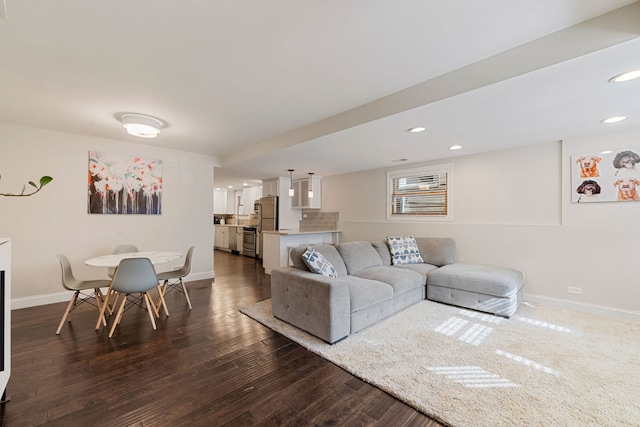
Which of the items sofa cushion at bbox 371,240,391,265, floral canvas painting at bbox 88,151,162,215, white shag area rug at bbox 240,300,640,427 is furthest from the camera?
sofa cushion at bbox 371,240,391,265

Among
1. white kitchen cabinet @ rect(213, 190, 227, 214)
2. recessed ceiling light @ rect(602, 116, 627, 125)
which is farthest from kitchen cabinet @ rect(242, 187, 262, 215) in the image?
recessed ceiling light @ rect(602, 116, 627, 125)

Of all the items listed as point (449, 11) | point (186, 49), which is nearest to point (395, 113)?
point (449, 11)

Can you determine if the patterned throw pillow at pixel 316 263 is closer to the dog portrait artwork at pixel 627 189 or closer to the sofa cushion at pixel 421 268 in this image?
the sofa cushion at pixel 421 268

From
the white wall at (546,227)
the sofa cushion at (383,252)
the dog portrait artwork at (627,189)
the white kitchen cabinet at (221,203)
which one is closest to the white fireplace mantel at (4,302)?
the sofa cushion at (383,252)

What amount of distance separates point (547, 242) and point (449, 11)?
3.59m

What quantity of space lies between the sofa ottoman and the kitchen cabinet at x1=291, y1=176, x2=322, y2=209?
373cm

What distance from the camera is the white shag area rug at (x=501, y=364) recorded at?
5.37ft

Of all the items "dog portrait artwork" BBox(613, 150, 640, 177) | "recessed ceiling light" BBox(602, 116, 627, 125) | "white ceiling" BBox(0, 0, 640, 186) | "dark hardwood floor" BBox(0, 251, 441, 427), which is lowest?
"dark hardwood floor" BBox(0, 251, 441, 427)

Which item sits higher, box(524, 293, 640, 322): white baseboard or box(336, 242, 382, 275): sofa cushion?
box(336, 242, 382, 275): sofa cushion

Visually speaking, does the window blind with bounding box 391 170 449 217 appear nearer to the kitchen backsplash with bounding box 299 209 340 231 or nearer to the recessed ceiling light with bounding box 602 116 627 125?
the kitchen backsplash with bounding box 299 209 340 231

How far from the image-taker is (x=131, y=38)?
1.74m

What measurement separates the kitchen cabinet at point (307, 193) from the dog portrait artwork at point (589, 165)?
4895 millimetres

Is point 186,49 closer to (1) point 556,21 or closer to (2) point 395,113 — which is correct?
(2) point 395,113

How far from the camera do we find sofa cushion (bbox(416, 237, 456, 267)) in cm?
424
